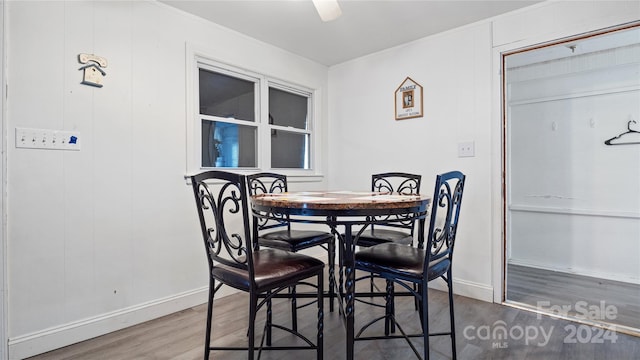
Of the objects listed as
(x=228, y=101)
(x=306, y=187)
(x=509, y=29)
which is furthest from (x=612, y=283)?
(x=228, y=101)

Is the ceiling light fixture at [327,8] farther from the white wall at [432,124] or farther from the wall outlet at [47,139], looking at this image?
the wall outlet at [47,139]

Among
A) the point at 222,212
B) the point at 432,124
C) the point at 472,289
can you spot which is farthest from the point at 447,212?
the point at 432,124

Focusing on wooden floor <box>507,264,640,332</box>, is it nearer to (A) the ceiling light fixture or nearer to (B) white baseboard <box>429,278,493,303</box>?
(B) white baseboard <box>429,278,493,303</box>

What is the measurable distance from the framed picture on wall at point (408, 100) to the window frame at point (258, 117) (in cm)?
94

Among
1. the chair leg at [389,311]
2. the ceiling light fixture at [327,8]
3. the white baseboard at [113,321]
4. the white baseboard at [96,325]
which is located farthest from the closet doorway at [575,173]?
the white baseboard at [96,325]

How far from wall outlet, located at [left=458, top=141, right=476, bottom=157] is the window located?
1615 millimetres

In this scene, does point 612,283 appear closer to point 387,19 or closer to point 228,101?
point 387,19

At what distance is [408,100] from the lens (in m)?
3.09

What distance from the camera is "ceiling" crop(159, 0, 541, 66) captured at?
93.1 inches

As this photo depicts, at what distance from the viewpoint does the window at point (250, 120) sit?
2.72 meters

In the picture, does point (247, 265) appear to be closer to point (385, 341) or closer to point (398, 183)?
point (385, 341)

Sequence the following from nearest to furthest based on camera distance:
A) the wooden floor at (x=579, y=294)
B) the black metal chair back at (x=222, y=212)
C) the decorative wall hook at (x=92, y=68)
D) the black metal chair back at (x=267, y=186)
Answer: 1. the black metal chair back at (x=222, y=212)
2. the decorative wall hook at (x=92, y=68)
3. the wooden floor at (x=579, y=294)
4. the black metal chair back at (x=267, y=186)

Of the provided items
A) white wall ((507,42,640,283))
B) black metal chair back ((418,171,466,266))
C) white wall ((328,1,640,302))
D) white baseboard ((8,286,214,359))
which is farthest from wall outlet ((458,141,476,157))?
white baseboard ((8,286,214,359))

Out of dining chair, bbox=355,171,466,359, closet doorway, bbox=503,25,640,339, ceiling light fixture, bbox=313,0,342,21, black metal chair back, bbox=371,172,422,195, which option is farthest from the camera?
closet doorway, bbox=503,25,640,339
